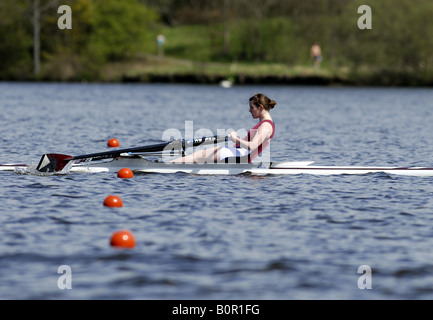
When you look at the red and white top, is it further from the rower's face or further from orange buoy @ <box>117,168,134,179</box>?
orange buoy @ <box>117,168,134,179</box>

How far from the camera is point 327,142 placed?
2414 centimetres

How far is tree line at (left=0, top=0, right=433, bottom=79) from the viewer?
67.8 meters

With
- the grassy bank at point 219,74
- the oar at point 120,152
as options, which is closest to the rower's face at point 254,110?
the oar at point 120,152

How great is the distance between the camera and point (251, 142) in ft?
50.3

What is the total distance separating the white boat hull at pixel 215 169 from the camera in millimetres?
15781

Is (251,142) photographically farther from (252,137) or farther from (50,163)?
(50,163)

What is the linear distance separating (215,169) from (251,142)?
1017mm

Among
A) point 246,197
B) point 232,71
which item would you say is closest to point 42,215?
point 246,197

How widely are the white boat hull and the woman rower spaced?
14 centimetres

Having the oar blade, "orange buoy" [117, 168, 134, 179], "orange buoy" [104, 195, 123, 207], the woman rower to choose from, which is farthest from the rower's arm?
the oar blade

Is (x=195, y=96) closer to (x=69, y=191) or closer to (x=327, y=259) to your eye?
(x=69, y=191)

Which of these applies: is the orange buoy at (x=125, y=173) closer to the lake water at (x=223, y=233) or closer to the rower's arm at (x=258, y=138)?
the lake water at (x=223, y=233)

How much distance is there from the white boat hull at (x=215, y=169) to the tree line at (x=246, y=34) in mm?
53533
